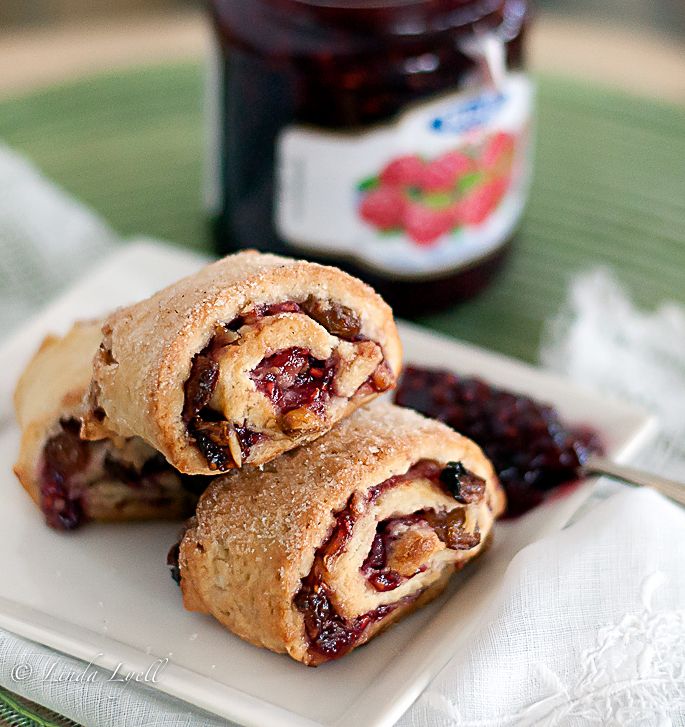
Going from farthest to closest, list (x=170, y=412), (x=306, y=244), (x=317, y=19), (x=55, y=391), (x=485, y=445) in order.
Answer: (x=306, y=244) → (x=317, y=19) → (x=485, y=445) → (x=55, y=391) → (x=170, y=412)

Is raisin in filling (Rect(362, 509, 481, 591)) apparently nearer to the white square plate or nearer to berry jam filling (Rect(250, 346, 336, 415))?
the white square plate

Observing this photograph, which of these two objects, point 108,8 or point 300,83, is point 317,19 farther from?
point 108,8

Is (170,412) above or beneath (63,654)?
above

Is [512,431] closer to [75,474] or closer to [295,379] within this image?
[295,379]

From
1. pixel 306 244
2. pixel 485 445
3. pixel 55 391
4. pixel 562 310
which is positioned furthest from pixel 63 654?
pixel 562 310

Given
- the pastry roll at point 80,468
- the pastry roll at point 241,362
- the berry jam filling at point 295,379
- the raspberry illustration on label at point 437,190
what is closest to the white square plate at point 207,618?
the pastry roll at point 80,468

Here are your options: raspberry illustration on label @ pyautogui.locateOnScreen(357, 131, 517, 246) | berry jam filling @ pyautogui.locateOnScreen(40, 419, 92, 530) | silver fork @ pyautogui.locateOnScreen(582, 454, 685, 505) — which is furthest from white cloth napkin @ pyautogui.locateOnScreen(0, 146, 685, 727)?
raspberry illustration on label @ pyautogui.locateOnScreen(357, 131, 517, 246)

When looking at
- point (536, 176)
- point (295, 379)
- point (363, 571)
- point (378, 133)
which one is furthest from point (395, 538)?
point (536, 176)
